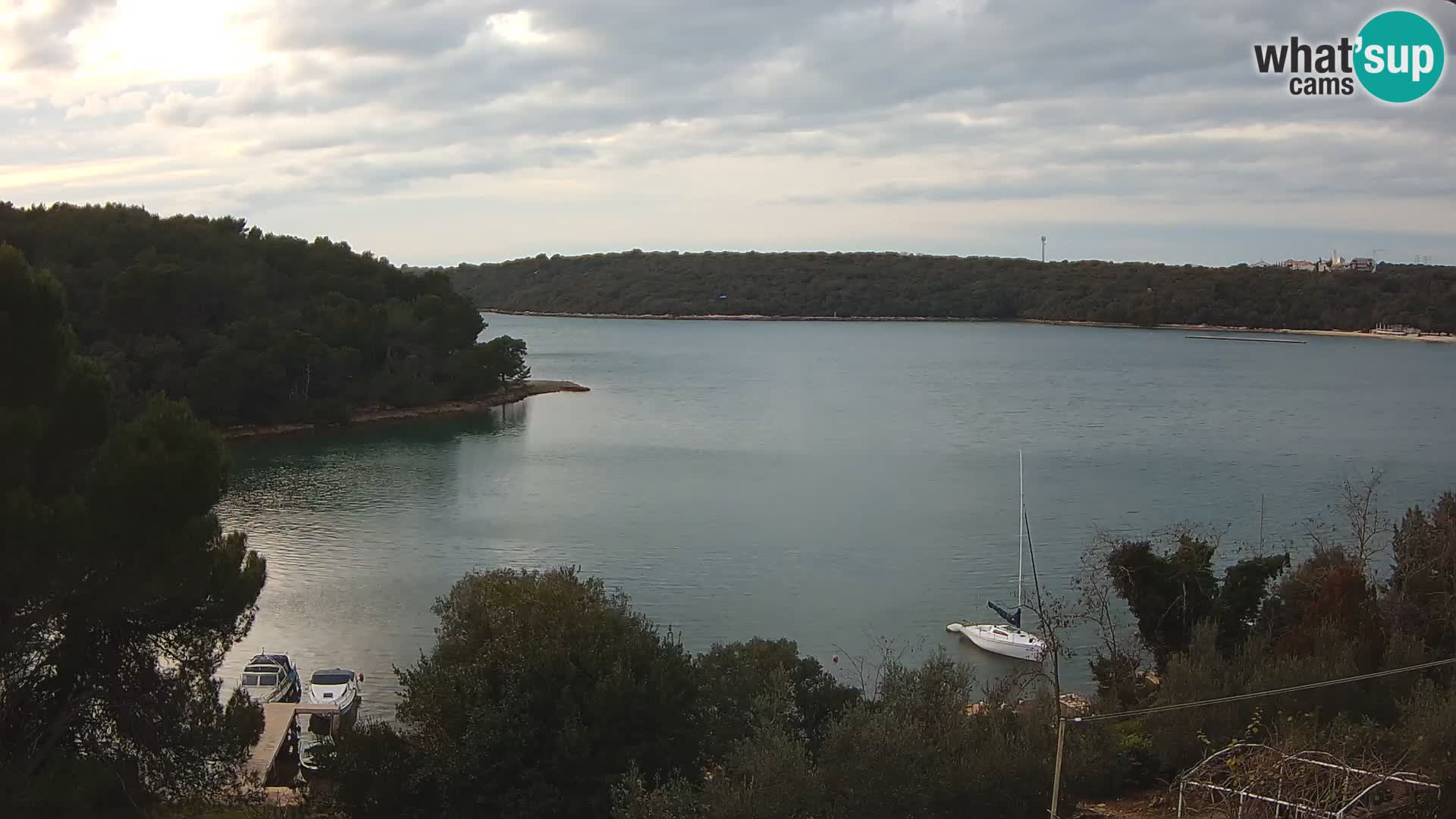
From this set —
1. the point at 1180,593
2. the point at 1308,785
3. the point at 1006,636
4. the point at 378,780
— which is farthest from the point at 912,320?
the point at 1308,785

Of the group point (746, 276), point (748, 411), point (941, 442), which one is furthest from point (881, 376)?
point (746, 276)

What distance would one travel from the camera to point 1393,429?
150ft

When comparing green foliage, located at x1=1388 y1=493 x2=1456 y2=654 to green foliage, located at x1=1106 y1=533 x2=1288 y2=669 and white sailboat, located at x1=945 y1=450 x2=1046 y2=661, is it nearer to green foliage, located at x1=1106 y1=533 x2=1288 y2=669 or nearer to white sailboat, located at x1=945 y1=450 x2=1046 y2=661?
green foliage, located at x1=1106 y1=533 x2=1288 y2=669

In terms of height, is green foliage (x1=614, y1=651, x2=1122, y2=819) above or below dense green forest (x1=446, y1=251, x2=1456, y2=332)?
below

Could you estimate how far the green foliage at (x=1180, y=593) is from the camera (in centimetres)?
1522

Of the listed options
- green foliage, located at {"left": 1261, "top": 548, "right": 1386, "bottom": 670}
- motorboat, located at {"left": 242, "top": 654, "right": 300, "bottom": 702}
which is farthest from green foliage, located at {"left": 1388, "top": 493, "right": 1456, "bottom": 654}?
motorboat, located at {"left": 242, "top": 654, "right": 300, "bottom": 702}

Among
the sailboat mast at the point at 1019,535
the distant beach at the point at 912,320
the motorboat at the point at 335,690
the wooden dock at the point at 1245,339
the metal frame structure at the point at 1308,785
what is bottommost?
the motorboat at the point at 335,690

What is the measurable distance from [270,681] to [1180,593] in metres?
11.3

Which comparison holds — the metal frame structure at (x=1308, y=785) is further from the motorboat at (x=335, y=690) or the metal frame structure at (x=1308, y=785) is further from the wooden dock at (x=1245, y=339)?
the wooden dock at (x=1245, y=339)

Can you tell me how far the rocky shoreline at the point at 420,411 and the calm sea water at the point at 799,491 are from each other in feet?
3.96

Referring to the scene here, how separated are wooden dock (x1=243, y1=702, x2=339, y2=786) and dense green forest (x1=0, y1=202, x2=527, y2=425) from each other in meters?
25.9

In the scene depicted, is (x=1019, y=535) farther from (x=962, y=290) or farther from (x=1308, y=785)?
(x=962, y=290)

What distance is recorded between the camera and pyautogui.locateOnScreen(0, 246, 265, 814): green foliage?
8344mm

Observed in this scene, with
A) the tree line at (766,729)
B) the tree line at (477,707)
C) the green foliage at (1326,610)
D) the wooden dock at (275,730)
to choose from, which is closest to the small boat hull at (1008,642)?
the green foliage at (1326,610)
